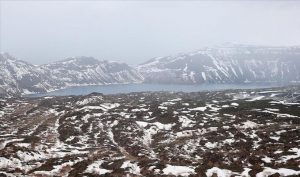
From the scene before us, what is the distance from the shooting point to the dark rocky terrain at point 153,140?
68019mm

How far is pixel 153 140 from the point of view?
4235 inches

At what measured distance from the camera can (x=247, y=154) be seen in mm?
79812

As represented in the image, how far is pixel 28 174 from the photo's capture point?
2591 inches

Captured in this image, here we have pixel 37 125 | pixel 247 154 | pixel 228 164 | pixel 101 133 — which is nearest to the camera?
pixel 228 164

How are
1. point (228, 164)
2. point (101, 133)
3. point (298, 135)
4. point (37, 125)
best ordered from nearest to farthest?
point (228, 164) → point (298, 135) → point (101, 133) → point (37, 125)

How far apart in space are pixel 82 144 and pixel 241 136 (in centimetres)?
4299

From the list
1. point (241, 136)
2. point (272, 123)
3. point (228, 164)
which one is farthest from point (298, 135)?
point (228, 164)

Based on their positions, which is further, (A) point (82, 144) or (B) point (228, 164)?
(A) point (82, 144)

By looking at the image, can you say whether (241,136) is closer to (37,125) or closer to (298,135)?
(298,135)

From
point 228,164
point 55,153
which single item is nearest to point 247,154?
point 228,164

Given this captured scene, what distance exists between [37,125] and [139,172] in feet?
232

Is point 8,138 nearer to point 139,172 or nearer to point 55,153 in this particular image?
point 55,153

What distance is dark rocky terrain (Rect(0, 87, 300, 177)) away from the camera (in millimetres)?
68019

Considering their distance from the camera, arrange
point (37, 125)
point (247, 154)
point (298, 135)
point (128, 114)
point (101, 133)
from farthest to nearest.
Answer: point (128, 114)
point (37, 125)
point (101, 133)
point (298, 135)
point (247, 154)
